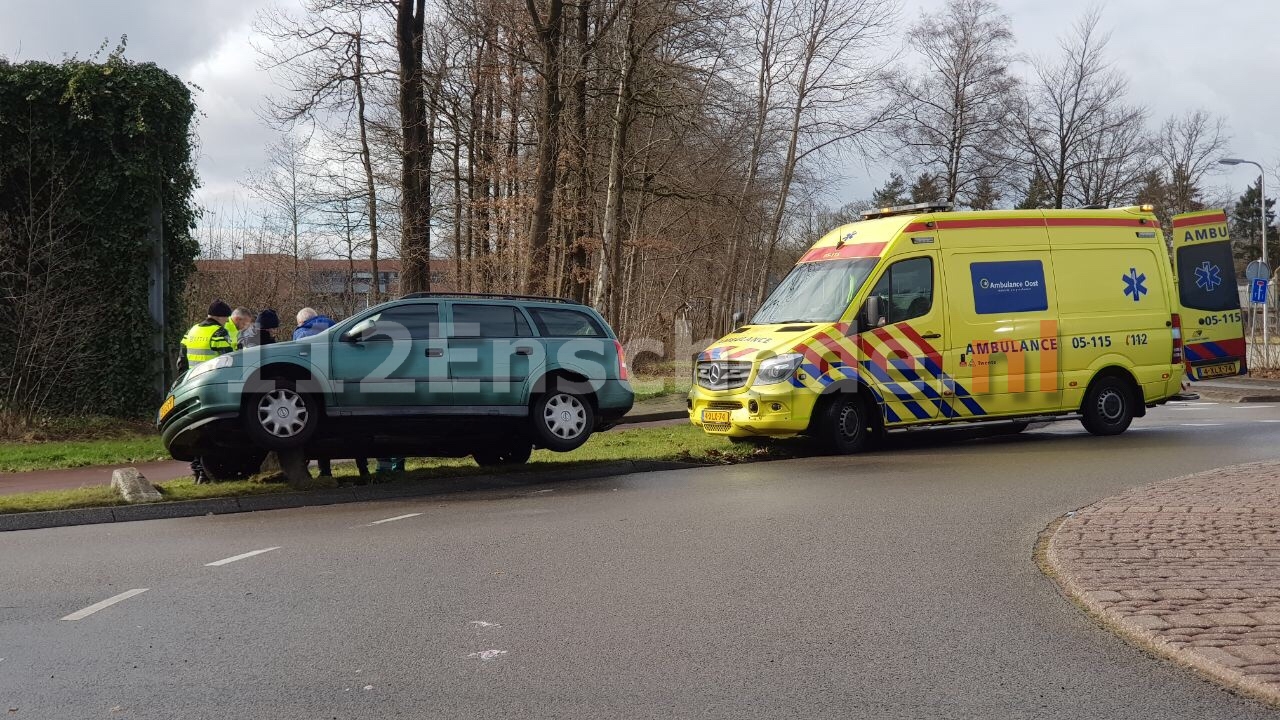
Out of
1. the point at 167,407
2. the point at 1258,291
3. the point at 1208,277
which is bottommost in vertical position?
the point at 167,407

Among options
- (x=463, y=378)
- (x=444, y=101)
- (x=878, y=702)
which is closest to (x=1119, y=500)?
(x=878, y=702)

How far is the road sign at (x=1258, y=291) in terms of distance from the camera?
1126 inches

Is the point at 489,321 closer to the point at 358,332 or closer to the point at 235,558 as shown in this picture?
the point at 358,332

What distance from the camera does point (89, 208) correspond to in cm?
1934

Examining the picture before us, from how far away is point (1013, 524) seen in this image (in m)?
8.82

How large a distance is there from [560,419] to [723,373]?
8.22ft

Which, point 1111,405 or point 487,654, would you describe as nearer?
point 487,654

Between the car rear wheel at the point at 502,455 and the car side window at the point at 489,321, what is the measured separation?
5.02 ft

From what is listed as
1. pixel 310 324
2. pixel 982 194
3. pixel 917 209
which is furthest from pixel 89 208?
pixel 982 194

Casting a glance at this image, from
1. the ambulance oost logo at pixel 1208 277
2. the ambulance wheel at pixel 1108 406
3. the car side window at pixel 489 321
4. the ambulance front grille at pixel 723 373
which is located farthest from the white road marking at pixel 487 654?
the ambulance oost logo at pixel 1208 277

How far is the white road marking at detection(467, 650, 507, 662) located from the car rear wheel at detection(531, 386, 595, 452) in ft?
21.6

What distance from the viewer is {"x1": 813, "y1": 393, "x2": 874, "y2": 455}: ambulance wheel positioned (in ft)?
44.6

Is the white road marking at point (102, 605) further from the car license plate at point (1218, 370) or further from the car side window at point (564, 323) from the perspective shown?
the car license plate at point (1218, 370)

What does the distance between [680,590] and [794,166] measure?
3127cm
